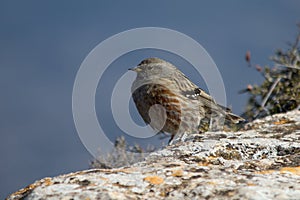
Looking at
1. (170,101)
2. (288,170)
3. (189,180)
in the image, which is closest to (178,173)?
(189,180)

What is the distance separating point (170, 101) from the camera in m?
7.31

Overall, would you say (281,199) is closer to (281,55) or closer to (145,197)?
(145,197)

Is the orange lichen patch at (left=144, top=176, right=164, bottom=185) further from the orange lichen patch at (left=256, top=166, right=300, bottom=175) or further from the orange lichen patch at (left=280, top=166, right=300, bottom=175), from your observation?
the orange lichen patch at (left=280, top=166, right=300, bottom=175)

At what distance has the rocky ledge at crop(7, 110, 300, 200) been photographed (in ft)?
8.39

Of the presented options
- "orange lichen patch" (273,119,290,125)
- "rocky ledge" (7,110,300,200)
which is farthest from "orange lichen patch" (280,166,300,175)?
"orange lichen patch" (273,119,290,125)

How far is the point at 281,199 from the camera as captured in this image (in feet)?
7.97

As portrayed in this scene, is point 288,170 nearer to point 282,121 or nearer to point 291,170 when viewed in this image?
point 291,170

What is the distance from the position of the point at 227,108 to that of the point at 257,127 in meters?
2.09

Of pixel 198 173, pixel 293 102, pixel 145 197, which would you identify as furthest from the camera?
pixel 293 102

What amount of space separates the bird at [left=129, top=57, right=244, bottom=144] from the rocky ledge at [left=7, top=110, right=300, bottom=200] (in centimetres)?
316

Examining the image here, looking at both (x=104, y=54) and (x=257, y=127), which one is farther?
(x=104, y=54)

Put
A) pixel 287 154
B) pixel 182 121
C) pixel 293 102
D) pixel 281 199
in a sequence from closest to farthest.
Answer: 1. pixel 281 199
2. pixel 287 154
3. pixel 293 102
4. pixel 182 121

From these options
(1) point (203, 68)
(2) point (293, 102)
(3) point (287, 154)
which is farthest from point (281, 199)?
(2) point (293, 102)

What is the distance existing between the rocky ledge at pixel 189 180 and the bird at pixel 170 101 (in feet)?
10.4
